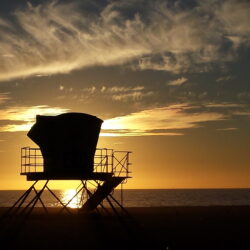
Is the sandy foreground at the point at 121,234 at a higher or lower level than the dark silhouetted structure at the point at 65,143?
lower

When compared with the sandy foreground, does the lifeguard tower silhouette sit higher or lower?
higher

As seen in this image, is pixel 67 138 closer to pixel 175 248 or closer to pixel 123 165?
pixel 123 165

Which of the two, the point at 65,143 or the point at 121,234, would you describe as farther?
the point at 121,234

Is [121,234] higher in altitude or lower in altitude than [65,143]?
lower

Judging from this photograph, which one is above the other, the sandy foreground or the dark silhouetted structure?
the dark silhouetted structure

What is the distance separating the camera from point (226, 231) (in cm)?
3606

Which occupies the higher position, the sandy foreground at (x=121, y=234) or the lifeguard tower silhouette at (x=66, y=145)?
the lifeguard tower silhouette at (x=66, y=145)

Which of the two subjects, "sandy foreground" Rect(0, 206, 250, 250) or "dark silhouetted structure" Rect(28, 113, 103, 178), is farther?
"sandy foreground" Rect(0, 206, 250, 250)

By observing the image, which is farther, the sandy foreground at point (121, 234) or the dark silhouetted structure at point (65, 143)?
the sandy foreground at point (121, 234)

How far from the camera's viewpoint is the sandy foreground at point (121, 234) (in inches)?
1137

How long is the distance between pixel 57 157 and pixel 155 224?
1583cm

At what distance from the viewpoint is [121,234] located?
3428 cm

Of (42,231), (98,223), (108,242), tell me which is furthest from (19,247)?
(98,223)

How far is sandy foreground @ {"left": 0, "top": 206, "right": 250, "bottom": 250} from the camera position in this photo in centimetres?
2889
